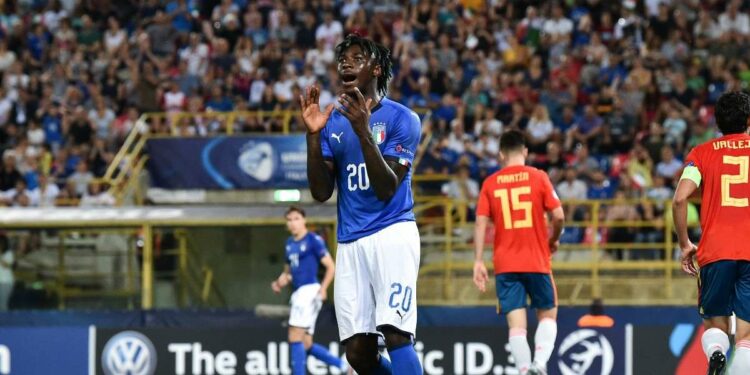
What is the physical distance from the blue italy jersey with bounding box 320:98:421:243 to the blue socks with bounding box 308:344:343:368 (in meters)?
6.63

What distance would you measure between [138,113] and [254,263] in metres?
4.40

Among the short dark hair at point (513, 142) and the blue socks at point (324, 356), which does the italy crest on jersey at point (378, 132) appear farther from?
the blue socks at point (324, 356)

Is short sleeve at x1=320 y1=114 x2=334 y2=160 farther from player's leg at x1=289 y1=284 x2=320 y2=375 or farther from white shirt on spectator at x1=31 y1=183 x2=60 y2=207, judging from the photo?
white shirt on spectator at x1=31 y1=183 x2=60 y2=207

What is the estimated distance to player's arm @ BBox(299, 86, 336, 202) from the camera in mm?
7387

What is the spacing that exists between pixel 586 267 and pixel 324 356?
5122mm

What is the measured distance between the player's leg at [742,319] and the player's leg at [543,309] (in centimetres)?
253

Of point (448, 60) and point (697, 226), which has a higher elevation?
point (448, 60)

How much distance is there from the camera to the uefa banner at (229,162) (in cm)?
1948

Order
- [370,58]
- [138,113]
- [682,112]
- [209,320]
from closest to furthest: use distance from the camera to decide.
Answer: [370,58] < [209,320] < [682,112] < [138,113]

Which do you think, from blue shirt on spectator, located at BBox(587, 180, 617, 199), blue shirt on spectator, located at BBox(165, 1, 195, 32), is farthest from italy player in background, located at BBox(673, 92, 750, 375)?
blue shirt on spectator, located at BBox(165, 1, 195, 32)

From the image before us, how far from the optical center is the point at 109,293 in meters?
19.1

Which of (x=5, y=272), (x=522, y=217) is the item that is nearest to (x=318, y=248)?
(x=522, y=217)

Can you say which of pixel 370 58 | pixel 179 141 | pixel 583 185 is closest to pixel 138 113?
pixel 179 141

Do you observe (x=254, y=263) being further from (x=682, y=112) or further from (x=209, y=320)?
(x=682, y=112)
